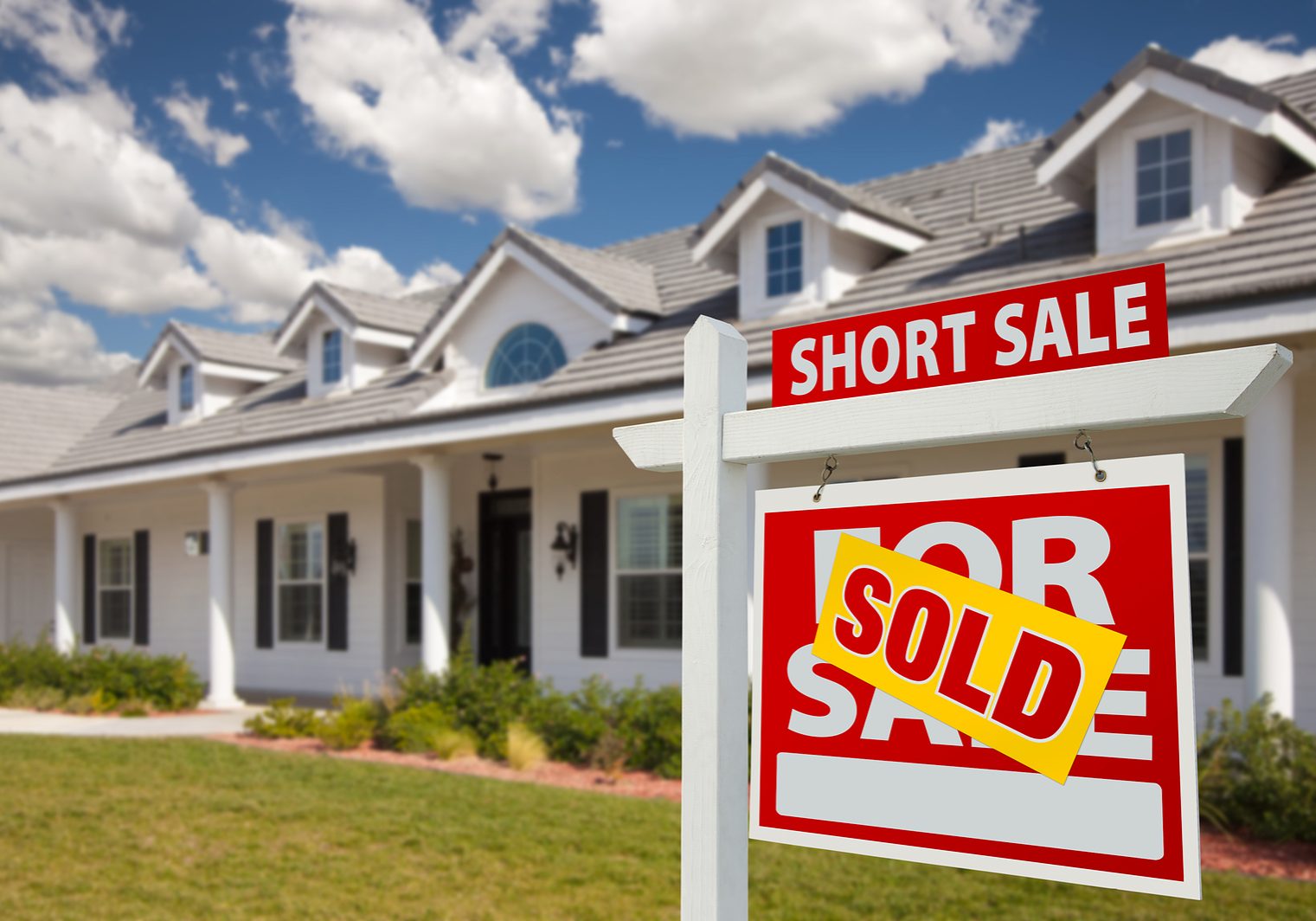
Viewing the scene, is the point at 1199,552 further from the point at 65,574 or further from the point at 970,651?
the point at 65,574

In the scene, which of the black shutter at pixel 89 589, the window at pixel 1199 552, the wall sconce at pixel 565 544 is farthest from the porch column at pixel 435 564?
the black shutter at pixel 89 589

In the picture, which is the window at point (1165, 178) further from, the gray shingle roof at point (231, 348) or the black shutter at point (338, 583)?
the gray shingle roof at point (231, 348)

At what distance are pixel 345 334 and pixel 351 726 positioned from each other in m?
5.84

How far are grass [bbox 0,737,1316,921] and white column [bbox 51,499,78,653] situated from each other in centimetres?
830

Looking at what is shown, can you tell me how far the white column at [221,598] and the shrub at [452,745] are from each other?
554 cm

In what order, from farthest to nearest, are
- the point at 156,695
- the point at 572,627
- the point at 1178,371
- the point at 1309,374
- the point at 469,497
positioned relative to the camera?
the point at 469,497
the point at 156,695
the point at 572,627
the point at 1309,374
the point at 1178,371

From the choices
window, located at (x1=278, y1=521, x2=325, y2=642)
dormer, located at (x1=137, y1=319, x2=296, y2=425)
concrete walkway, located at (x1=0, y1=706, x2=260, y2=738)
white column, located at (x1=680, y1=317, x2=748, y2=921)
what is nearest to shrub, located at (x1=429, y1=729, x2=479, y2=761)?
concrete walkway, located at (x1=0, y1=706, x2=260, y2=738)

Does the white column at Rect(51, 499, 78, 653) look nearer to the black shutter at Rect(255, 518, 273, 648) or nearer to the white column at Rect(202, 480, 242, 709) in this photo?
the black shutter at Rect(255, 518, 273, 648)

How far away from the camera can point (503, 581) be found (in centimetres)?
1550

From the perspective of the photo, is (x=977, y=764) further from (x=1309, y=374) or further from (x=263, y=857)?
(x=1309, y=374)

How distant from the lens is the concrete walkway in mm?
12242

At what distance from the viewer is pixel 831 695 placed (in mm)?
2449

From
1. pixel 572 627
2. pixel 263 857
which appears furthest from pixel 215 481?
pixel 263 857

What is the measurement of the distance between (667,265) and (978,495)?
12290mm
